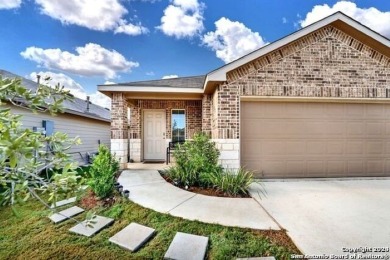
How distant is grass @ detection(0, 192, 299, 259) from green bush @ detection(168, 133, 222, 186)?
6.04 feet

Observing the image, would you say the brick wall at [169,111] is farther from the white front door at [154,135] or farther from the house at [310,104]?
the house at [310,104]

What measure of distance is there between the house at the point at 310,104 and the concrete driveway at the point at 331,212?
77cm

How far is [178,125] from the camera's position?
32.9ft

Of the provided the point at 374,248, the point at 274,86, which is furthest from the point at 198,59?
the point at 374,248

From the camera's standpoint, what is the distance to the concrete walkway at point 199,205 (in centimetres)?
349

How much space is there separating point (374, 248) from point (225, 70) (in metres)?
4.71

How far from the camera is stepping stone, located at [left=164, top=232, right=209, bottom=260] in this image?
8.58ft

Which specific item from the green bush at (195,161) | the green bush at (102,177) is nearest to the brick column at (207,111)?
the green bush at (195,161)

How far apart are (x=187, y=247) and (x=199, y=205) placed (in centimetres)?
139

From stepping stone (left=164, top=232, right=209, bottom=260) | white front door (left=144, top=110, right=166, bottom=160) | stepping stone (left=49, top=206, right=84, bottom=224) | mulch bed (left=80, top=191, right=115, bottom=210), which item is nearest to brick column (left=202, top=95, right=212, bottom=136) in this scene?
Answer: white front door (left=144, top=110, right=166, bottom=160)

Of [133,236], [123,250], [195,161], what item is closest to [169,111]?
[195,161]

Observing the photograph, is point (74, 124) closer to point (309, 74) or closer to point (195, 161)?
point (195, 161)

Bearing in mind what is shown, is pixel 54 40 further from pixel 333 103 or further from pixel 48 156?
pixel 333 103

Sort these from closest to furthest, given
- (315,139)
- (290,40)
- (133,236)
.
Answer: (133,236), (290,40), (315,139)
